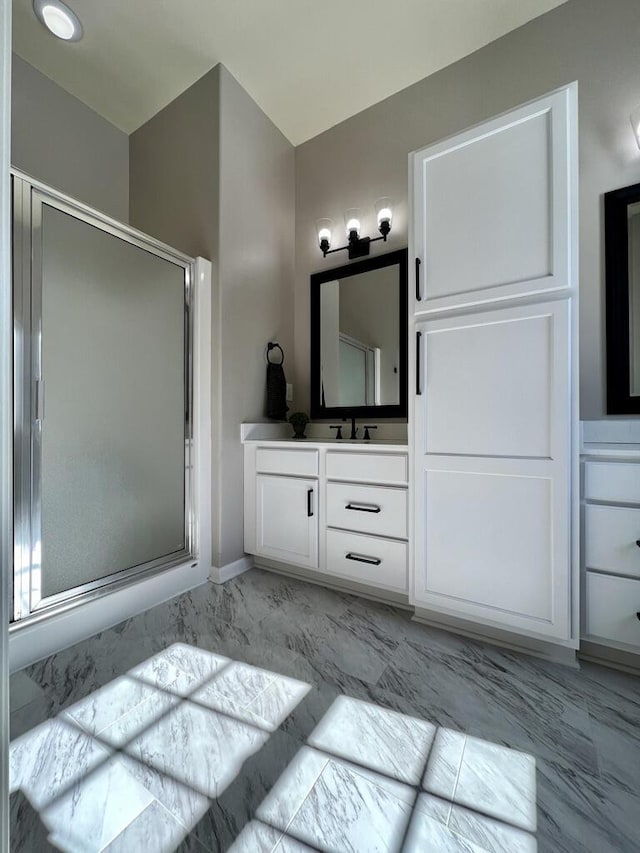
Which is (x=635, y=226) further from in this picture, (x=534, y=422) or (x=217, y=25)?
(x=217, y=25)

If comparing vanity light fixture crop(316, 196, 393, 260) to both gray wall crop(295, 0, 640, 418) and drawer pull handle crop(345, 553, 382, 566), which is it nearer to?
gray wall crop(295, 0, 640, 418)

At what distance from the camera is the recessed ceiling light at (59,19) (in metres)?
1.88

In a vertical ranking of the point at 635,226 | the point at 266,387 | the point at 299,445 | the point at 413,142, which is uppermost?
the point at 413,142

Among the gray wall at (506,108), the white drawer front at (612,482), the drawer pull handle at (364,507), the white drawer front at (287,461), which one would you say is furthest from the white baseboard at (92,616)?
the white drawer front at (612,482)

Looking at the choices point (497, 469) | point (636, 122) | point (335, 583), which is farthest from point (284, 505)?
point (636, 122)

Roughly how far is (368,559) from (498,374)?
104cm

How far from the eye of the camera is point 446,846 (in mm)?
813

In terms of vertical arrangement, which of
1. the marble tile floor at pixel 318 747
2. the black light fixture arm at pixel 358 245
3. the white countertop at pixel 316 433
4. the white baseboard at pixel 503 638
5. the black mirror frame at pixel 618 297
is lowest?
the marble tile floor at pixel 318 747

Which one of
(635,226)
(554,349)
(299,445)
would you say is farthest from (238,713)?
(635,226)

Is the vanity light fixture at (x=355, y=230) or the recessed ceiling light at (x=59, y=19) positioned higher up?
the recessed ceiling light at (x=59, y=19)

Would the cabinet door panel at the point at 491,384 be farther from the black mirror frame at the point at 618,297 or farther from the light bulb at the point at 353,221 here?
the light bulb at the point at 353,221

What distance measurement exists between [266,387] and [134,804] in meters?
2.01

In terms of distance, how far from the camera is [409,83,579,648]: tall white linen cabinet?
4.57 feet

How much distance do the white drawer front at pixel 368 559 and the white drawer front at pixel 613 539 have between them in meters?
0.72
